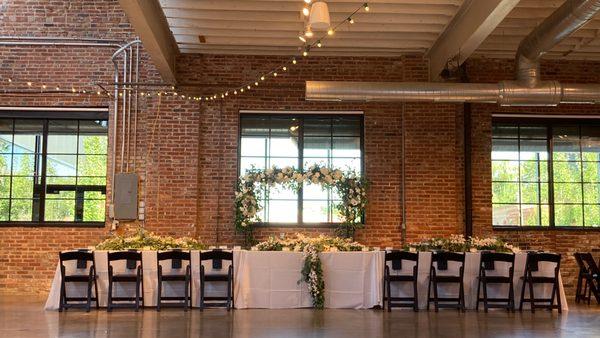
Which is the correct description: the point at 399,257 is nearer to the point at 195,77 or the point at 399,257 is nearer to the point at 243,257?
the point at 243,257

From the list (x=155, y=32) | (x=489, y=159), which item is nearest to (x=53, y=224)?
(x=155, y=32)

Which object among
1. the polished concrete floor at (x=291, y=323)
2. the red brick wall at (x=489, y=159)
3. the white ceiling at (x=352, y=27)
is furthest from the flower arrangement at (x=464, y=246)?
the white ceiling at (x=352, y=27)

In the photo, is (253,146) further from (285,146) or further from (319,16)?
(319,16)

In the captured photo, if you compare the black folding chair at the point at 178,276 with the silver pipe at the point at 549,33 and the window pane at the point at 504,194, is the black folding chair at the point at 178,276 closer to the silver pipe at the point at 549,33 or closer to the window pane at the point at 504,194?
the silver pipe at the point at 549,33

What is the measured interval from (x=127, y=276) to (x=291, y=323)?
99.8 inches

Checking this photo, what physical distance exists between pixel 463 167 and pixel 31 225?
7822mm

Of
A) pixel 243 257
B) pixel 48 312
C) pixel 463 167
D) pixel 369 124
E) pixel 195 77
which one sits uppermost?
pixel 195 77

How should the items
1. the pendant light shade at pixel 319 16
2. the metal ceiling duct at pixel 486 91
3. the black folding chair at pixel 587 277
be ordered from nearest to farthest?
1. the pendant light shade at pixel 319 16
2. the metal ceiling duct at pixel 486 91
3. the black folding chair at pixel 587 277

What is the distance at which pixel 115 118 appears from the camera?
1171 centimetres

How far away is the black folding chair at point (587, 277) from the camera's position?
34.8 feet

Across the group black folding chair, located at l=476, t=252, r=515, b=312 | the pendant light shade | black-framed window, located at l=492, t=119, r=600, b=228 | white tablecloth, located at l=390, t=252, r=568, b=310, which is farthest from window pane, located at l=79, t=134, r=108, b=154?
black-framed window, located at l=492, t=119, r=600, b=228

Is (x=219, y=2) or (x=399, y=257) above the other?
(x=219, y=2)

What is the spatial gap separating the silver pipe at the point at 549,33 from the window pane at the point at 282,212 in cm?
449

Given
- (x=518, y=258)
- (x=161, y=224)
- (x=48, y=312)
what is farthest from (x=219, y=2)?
(x=518, y=258)
